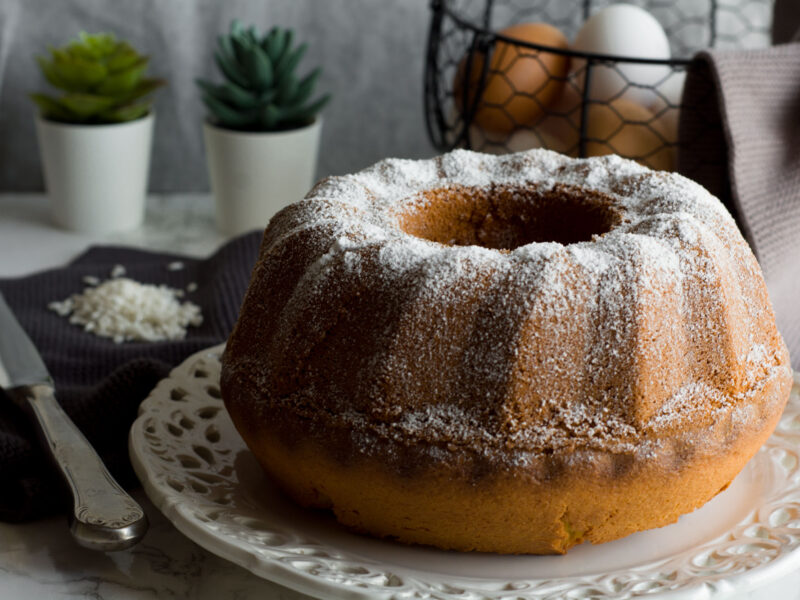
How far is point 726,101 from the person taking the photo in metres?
0.98

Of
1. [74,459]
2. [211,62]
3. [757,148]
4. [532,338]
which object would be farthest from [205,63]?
[532,338]

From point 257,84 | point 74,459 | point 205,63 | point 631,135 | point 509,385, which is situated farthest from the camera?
point 205,63

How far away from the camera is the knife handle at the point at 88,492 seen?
23.8 inches

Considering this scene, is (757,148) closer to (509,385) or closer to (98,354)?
(509,385)

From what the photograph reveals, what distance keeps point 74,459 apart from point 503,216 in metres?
0.36

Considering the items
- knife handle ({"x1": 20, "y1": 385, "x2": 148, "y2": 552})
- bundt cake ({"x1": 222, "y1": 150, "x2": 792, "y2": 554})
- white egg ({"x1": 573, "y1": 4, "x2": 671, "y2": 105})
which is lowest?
knife handle ({"x1": 20, "y1": 385, "x2": 148, "y2": 552})

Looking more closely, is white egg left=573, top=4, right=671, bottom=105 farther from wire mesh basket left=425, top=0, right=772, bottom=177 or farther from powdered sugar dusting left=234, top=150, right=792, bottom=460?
powdered sugar dusting left=234, top=150, right=792, bottom=460

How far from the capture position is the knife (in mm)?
606

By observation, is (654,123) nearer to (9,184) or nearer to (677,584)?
(677,584)

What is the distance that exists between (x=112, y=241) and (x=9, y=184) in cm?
28

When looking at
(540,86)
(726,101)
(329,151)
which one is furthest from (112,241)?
(726,101)

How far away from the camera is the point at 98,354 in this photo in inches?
39.7

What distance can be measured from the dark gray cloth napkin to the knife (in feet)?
0.07

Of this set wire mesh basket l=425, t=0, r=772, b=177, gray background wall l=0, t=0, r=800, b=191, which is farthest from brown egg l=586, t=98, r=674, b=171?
gray background wall l=0, t=0, r=800, b=191
